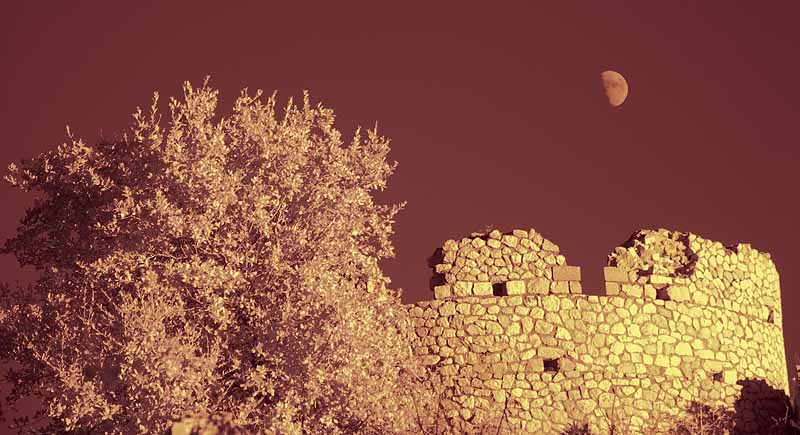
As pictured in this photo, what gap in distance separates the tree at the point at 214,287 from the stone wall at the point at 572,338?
8.47ft

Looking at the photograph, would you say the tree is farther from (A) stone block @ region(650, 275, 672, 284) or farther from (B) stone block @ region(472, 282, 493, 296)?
(A) stone block @ region(650, 275, 672, 284)

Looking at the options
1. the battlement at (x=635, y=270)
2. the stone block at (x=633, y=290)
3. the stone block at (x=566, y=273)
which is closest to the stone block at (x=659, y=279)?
the battlement at (x=635, y=270)

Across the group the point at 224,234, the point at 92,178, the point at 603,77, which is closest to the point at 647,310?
the point at 224,234

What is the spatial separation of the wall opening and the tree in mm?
3775

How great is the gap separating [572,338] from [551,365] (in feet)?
2.18

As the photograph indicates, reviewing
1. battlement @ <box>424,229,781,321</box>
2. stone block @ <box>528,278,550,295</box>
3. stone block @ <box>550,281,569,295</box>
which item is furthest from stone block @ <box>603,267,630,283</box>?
stone block @ <box>528,278,550,295</box>

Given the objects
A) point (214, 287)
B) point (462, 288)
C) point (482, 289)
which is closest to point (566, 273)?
point (482, 289)

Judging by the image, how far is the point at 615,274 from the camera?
68.1 ft

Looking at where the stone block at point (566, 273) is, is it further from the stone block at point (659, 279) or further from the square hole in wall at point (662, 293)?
the square hole in wall at point (662, 293)

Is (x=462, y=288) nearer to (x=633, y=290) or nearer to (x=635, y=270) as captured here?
(x=633, y=290)

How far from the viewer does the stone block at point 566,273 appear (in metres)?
A: 20.0

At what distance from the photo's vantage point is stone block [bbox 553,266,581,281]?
20.0 meters

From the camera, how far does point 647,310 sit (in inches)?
816

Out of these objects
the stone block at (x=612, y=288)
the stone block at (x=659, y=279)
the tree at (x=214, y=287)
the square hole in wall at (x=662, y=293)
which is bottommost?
the tree at (x=214, y=287)
